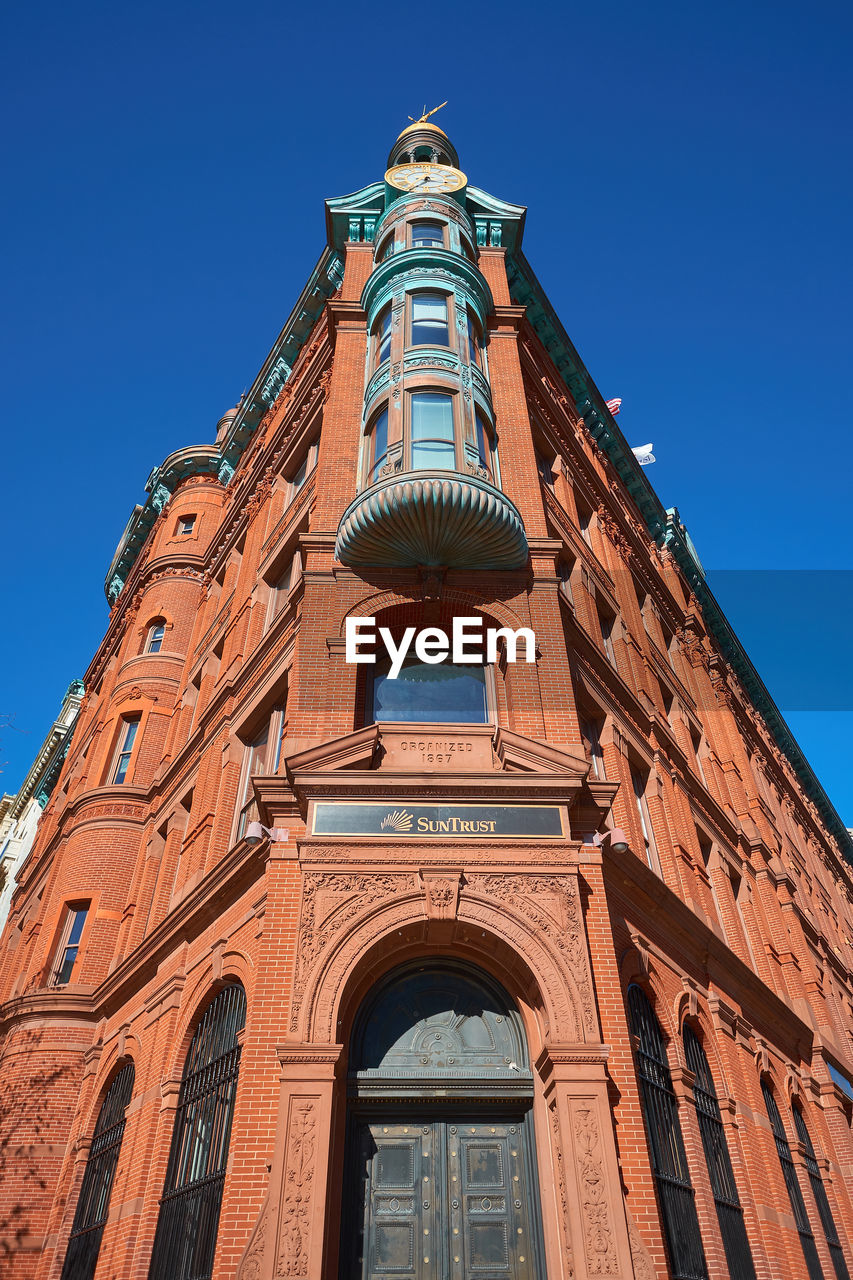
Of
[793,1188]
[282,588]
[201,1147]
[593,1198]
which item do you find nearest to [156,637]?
[282,588]

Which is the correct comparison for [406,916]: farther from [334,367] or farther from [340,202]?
[340,202]

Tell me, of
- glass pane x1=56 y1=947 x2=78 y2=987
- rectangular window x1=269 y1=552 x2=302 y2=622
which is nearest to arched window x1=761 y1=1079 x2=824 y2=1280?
rectangular window x1=269 y1=552 x2=302 y2=622

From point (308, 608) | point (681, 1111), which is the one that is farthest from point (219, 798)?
point (681, 1111)

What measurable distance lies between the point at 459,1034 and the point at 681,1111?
4.94m

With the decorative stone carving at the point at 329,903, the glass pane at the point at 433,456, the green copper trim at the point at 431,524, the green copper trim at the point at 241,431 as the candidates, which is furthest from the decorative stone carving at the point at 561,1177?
the green copper trim at the point at 241,431

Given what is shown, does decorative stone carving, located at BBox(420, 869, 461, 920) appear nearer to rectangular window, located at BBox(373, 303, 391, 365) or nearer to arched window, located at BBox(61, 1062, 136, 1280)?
arched window, located at BBox(61, 1062, 136, 1280)

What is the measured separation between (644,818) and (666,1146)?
702 cm

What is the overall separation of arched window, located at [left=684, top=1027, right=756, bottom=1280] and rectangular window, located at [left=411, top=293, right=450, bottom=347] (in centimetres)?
1426

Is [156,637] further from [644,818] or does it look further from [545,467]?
[644,818]

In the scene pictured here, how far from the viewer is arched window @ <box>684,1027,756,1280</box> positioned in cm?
1327

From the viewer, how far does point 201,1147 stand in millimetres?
11977

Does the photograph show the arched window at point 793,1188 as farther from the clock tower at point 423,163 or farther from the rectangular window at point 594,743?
the clock tower at point 423,163

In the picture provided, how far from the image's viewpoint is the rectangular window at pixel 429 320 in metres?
18.5

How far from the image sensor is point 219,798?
16250mm
